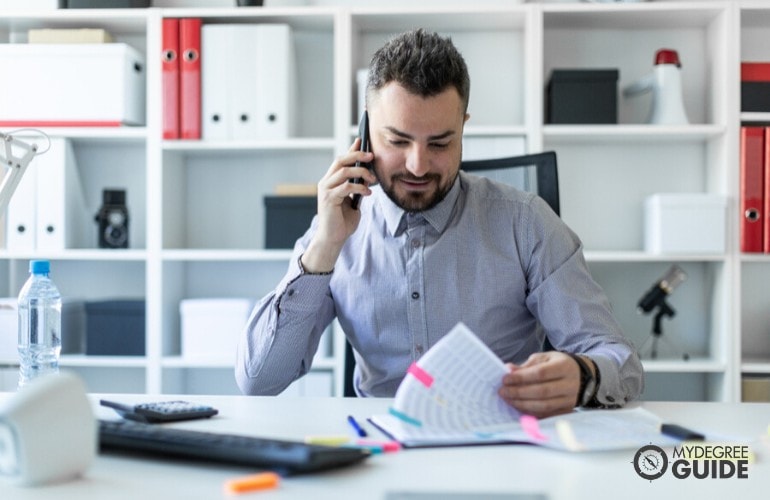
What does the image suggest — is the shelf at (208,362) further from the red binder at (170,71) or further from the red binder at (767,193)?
the red binder at (767,193)

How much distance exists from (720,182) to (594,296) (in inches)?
59.1

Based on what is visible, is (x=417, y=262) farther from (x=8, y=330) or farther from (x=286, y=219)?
(x=8, y=330)

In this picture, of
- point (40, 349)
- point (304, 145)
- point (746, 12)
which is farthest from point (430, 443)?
point (746, 12)

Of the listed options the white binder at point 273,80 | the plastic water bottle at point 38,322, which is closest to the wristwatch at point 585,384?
the plastic water bottle at point 38,322

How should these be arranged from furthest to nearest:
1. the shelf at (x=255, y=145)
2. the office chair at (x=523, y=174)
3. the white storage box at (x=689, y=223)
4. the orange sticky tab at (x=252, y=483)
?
the shelf at (x=255, y=145), the white storage box at (x=689, y=223), the office chair at (x=523, y=174), the orange sticky tab at (x=252, y=483)

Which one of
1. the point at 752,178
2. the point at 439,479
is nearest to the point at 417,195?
the point at 439,479

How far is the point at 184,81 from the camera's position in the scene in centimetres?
290

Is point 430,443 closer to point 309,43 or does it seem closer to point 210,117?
point 210,117

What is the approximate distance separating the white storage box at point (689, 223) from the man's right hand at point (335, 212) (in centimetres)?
152

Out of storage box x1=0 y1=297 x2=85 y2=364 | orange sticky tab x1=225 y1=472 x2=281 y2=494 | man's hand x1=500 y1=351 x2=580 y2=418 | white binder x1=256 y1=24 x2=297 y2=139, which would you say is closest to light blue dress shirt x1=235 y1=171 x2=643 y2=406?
man's hand x1=500 y1=351 x2=580 y2=418

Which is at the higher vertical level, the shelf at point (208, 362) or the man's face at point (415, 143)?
the man's face at point (415, 143)

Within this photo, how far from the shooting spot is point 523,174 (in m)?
1.92

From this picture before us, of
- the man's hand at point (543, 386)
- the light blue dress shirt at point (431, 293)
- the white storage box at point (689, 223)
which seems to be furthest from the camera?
the white storage box at point (689, 223)

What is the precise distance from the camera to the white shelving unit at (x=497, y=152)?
284 centimetres
